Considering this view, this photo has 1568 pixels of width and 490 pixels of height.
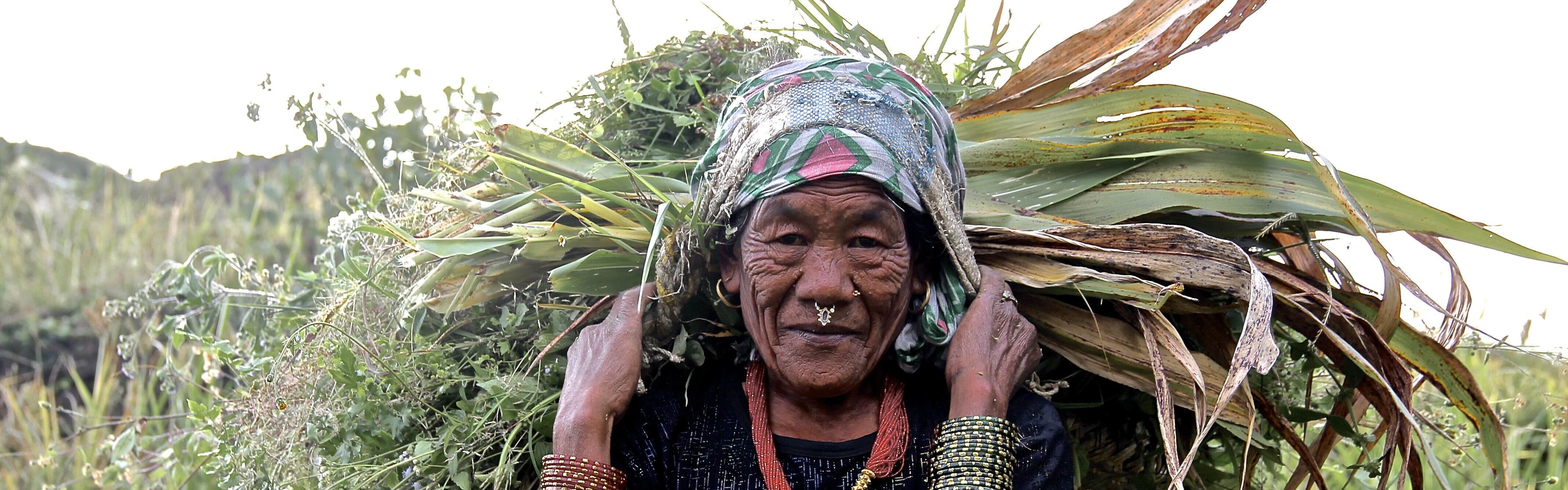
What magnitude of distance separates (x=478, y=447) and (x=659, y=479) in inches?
17.8

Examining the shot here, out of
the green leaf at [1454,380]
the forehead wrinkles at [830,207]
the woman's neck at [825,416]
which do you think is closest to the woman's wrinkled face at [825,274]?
the forehead wrinkles at [830,207]

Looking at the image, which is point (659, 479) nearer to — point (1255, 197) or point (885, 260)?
point (885, 260)

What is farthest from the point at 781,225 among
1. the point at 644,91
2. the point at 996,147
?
the point at 644,91

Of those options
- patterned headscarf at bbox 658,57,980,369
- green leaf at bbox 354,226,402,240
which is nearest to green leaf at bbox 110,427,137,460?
green leaf at bbox 354,226,402,240

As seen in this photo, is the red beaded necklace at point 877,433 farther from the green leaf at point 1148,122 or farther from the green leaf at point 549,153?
the green leaf at point 1148,122

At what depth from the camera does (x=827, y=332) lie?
2.19 meters

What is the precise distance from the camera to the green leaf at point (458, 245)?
96.3 inches

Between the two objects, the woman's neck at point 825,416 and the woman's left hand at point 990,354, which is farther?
the woman's neck at point 825,416

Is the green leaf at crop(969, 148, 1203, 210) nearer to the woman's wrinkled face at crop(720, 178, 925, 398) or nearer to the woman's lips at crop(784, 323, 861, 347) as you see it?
the woman's wrinkled face at crop(720, 178, 925, 398)

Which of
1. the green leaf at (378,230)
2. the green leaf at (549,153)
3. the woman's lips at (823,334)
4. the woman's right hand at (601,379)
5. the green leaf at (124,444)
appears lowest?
the green leaf at (124,444)

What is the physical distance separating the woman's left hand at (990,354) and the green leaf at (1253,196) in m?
0.46

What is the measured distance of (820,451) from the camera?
2309mm

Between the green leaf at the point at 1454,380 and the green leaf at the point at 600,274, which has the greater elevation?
the green leaf at the point at 600,274

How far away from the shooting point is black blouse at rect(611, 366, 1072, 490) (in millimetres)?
2248
